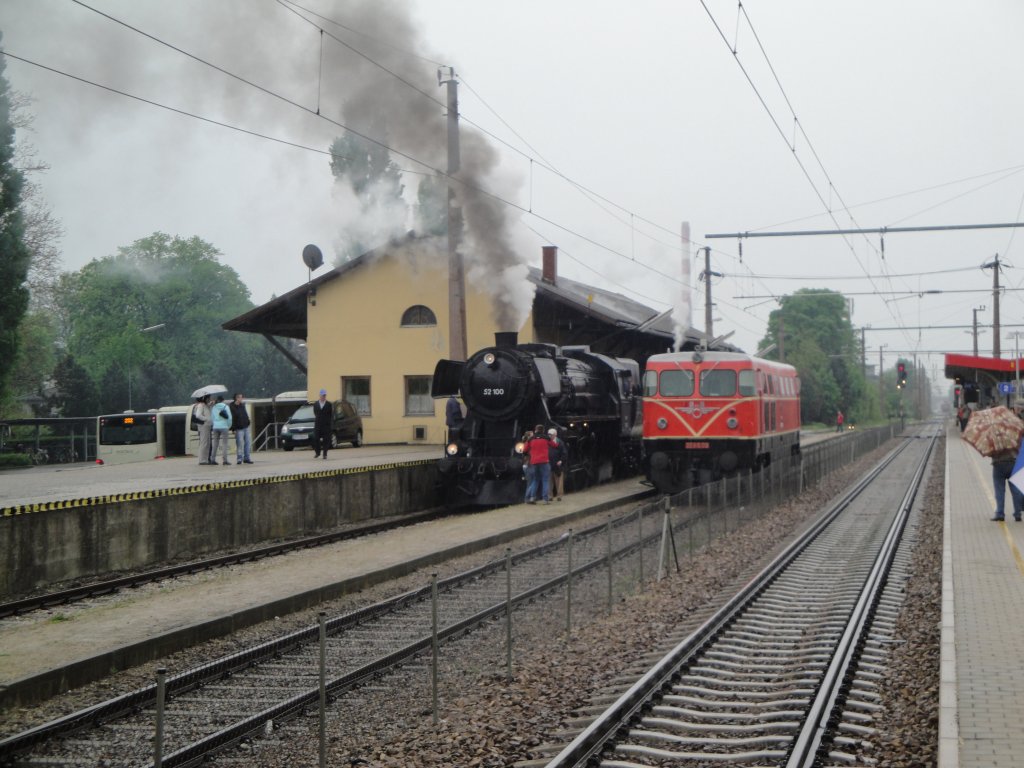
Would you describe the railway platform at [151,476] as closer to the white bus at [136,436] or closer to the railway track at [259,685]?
the railway track at [259,685]

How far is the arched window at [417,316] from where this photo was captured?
114 feet

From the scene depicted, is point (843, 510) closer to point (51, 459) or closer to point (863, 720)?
point (863, 720)

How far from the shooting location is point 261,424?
38.4 metres

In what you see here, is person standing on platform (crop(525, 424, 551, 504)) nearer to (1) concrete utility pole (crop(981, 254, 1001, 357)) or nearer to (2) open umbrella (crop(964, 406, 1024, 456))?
(2) open umbrella (crop(964, 406, 1024, 456))

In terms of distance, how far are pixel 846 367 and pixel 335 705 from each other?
80.8 m

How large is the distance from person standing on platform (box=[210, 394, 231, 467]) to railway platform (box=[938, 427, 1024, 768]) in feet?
48.3

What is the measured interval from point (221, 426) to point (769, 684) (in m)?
16.8

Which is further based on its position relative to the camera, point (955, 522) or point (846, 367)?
point (846, 367)

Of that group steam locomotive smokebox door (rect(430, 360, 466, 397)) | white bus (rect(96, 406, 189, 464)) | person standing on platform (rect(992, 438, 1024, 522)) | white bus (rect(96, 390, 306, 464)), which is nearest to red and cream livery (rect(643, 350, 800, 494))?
steam locomotive smokebox door (rect(430, 360, 466, 397))

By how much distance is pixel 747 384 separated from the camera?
943 inches

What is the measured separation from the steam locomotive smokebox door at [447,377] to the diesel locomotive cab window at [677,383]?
4.89m

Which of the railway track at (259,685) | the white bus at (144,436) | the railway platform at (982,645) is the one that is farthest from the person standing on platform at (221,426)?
the railway platform at (982,645)

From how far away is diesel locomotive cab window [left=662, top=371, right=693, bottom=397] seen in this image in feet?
79.4

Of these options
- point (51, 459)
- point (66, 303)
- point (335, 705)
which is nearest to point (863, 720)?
point (335, 705)
